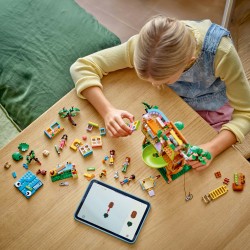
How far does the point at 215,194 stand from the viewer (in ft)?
3.25

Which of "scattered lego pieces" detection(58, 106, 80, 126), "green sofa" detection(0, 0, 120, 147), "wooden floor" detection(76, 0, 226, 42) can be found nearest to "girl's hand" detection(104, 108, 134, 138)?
"scattered lego pieces" detection(58, 106, 80, 126)

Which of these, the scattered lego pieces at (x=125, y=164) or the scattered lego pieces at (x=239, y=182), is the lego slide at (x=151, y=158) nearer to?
the scattered lego pieces at (x=125, y=164)

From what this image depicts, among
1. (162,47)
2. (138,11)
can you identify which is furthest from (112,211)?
(138,11)

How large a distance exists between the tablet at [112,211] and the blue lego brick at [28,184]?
0.46 ft

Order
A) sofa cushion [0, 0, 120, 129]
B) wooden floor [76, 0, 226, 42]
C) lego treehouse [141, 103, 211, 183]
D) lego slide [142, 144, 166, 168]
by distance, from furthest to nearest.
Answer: wooden floor [76, 0, 226, 42] < sofa cushion [0, 0, 120, 129] < lego slide [142, 144, 166, 168] < lego treehouse [141, 103, 211, 183]

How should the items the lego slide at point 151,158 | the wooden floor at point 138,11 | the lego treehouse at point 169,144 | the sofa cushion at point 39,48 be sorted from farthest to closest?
the wooden floor at point 138,11 < the sofa cushion at point 39,48 < the lego slide at point 151,158 < the lego treehouse at point 169,144

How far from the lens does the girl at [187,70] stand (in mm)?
931

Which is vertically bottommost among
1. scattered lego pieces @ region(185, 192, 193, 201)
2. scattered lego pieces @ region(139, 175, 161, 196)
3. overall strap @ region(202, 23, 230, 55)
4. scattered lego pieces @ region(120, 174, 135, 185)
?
scattered lego pieces @ region(185, 192, 193, 201)

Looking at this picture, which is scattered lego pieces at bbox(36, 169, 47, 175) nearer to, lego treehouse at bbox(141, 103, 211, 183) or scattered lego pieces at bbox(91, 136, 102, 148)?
scattered lego pieces at bbox(91, 136, 102, 148)

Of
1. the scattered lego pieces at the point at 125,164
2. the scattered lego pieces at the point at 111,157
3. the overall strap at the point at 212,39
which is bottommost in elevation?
the scattered lego pieces at the point at 125,164

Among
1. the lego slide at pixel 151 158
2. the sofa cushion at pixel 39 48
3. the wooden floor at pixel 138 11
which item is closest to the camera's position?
the lego slide at pixel 151 158

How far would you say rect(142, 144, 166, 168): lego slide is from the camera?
1.02m

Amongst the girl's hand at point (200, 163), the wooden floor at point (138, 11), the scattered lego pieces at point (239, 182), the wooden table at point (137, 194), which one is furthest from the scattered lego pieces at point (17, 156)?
the wooden floor at point (138, 11)

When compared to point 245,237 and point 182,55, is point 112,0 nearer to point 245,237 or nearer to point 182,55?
point 182,55
